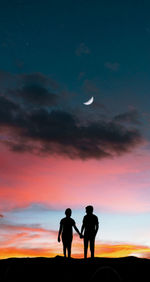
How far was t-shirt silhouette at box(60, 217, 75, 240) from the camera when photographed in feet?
48.3

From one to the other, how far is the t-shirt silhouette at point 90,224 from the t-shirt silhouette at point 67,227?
0.53 metres

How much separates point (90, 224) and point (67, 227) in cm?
91

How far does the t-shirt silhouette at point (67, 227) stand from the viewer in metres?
14.7

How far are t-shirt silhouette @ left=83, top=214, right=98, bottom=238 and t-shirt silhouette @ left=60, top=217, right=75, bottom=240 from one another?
526 mm
